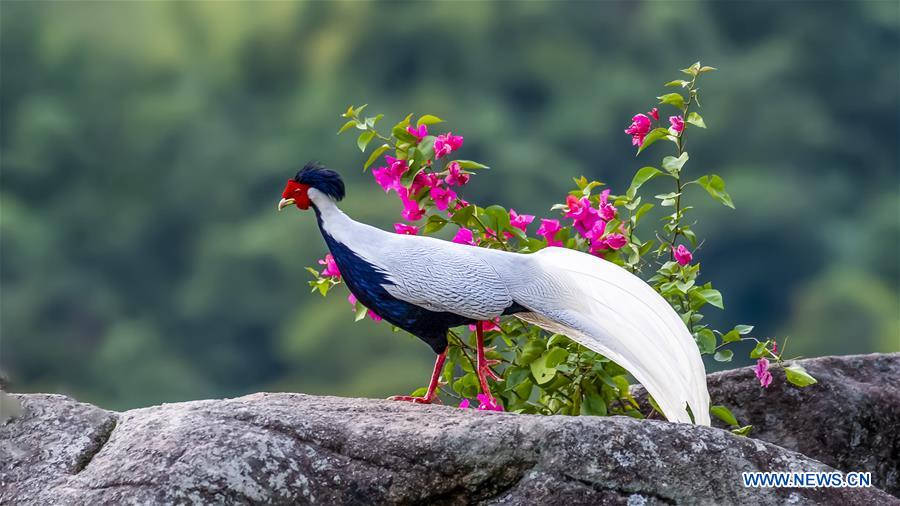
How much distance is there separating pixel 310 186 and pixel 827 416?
64.2 inches

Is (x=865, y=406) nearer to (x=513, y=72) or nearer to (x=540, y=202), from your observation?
(x=540, y=202)

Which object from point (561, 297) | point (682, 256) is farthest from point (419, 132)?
point (682, 256)

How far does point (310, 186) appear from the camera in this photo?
3.55 metres

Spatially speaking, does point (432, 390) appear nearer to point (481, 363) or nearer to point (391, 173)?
point (481, 363)

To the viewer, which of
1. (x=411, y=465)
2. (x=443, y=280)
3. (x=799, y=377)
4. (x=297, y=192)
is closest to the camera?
(x=411, y=465)

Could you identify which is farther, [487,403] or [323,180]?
[487,403]

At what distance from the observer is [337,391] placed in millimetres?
22953

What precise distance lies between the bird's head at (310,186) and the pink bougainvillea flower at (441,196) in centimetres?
36

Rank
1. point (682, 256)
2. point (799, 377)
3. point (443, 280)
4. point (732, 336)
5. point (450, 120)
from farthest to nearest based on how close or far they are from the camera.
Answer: point (450, 120) → point (682, 256) → point (732, 336) → point (799, 377) → point (443, 280)

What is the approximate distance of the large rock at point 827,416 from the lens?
4.05 metres

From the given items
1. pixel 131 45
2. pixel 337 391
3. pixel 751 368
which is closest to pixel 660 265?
pixel 751 368

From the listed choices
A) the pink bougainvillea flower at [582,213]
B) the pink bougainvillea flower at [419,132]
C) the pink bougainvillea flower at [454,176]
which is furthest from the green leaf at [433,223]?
the pink bougainvillea flower at [582,213]

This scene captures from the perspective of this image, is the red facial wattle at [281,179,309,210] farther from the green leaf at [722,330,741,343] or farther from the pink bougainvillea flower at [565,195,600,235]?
the green leaf at [722,330,741,343]

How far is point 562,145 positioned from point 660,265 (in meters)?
27.7
